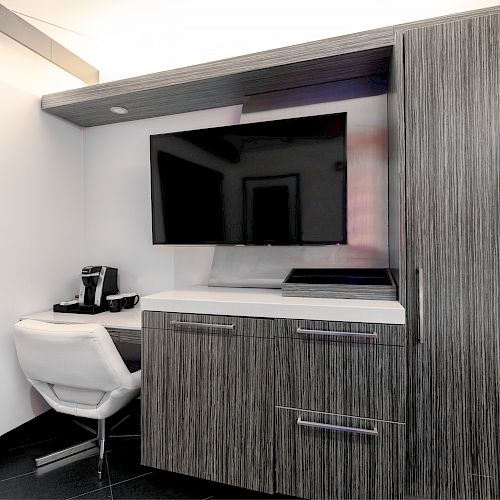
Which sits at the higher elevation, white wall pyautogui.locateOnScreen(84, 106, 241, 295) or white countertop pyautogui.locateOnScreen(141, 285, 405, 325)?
white wall pyautogui.locateOnScreen(84, 106, 241, 295)

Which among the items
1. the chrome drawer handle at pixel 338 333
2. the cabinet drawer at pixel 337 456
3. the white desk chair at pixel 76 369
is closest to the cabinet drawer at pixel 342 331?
the chrome drawer handle at pixel 338 333

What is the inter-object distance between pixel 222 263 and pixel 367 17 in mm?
1635

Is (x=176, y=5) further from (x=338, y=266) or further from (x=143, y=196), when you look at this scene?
(x=338, y=266)

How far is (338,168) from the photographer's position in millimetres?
1796

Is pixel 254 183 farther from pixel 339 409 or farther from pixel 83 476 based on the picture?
pixel 83 476

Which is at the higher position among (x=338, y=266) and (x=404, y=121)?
(x=404, y=121)

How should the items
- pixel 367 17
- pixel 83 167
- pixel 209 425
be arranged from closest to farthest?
pixel 209 425 < pixel 367 17 < pixel 83 167

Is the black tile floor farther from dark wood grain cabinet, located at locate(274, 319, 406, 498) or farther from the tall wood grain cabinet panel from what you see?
the tall wood grain cabinet panel

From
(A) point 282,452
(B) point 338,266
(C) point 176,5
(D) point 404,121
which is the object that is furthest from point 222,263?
(C) point 176,5

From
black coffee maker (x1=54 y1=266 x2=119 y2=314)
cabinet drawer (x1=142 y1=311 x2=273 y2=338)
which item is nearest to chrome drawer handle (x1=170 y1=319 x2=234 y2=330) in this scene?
cabinet drawer (x1=142 y1=311 x2=273 y2=338)

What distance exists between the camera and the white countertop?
1418 mm

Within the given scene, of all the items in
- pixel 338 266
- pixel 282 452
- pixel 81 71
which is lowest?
pixel 282 452

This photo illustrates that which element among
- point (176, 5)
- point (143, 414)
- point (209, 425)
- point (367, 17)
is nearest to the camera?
point (209, 425)

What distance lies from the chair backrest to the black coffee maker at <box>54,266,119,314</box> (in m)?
0.47
